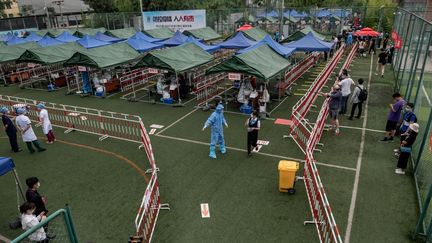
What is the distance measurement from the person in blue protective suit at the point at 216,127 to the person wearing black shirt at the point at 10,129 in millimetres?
7399

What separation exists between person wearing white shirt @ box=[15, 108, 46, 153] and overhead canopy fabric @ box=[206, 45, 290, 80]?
836 cm

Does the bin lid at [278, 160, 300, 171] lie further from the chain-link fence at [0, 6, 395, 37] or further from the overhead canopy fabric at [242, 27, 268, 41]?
the chain-link fence at [0, 6, 395, 37]

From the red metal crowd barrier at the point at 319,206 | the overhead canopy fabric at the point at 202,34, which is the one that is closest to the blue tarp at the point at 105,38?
the overhead canopy fabric at the point at 202,34

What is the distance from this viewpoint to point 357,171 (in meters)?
10.4

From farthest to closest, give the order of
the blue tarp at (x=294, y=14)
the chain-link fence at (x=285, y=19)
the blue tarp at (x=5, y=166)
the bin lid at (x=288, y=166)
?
1. the blue tarp at (x=294, y=14)
2. the chain-link fence at (x=285, y=19)
3. the bin lid at (x=288, y=166)
4. the blue tarp at (x=5, y=166)

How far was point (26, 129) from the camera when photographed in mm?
11859

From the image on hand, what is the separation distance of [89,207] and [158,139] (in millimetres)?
4916

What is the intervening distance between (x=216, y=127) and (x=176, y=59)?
847 centimetres

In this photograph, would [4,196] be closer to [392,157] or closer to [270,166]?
[270,166]

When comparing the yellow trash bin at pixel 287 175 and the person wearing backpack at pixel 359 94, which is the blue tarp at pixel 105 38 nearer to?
the person wearing backpack at pixel 359 94

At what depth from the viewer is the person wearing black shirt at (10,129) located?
39.5ft

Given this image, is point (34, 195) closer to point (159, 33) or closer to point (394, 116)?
point (394, 116)

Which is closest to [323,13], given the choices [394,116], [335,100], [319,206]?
[335,100]

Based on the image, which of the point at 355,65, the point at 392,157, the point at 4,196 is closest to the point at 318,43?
the point at 355,65
